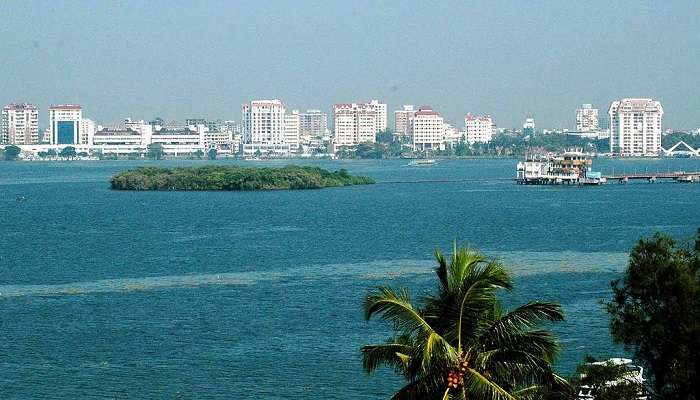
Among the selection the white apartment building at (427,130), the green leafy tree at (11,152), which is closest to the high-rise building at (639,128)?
the white apartment building at (427,130)

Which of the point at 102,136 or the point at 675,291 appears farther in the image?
the point at 102,136

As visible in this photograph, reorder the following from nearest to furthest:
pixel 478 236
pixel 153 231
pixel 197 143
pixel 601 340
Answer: pixel 601 340 < pixel 478 236 < pixel 153 231 < pixel 197 143

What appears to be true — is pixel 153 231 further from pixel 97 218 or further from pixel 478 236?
pixel 478 236

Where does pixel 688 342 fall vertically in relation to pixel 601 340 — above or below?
above

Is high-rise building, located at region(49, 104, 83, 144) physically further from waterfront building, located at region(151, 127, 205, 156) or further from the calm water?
the calm water

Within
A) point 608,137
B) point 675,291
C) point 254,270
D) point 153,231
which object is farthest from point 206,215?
point 608,137

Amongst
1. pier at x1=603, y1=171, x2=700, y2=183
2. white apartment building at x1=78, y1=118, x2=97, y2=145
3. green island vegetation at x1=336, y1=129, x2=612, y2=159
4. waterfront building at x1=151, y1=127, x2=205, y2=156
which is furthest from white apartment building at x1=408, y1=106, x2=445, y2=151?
pier at x1=603, y1=171, x2=700, y2=183

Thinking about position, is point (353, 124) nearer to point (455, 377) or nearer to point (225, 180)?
point (225, 180)
